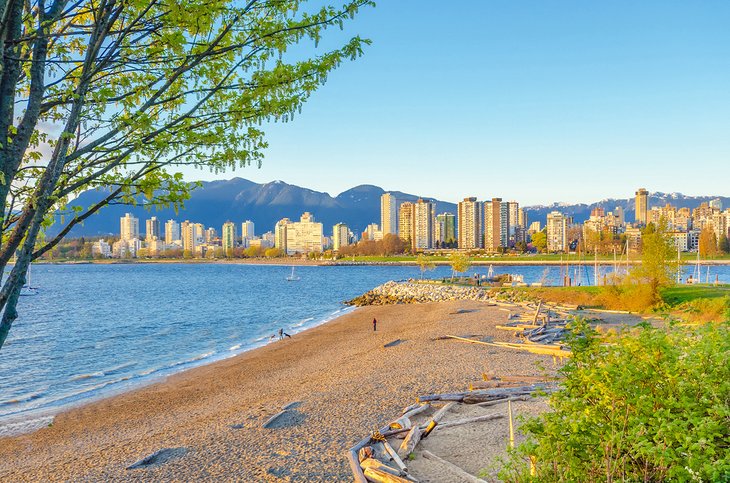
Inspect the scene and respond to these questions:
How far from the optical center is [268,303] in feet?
196

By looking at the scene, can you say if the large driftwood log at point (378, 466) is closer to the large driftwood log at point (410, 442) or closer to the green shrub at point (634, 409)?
the large driftwood log at point (410, 442)

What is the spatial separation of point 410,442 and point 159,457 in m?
5.16

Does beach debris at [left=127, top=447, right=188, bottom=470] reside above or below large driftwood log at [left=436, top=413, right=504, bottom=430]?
below

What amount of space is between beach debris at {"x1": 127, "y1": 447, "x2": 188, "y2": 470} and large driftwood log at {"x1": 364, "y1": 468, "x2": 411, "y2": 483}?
443 centimetres

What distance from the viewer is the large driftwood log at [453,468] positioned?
7117 millimetres

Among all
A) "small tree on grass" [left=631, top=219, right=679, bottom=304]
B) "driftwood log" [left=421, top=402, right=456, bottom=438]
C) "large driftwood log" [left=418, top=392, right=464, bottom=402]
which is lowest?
"large driftwood log" [left=418, top=392, right=464, bottom=402]

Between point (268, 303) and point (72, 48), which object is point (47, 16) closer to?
point (72, 48)

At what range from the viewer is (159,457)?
10141 millimetres

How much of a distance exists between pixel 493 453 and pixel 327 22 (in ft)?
22.9

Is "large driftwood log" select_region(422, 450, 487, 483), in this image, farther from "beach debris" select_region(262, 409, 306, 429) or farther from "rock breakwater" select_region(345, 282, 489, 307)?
"rock breakwater" select_region(345, 282, 489, 307)

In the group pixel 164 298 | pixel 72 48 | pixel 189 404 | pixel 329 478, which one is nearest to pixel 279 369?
pixel 189 404

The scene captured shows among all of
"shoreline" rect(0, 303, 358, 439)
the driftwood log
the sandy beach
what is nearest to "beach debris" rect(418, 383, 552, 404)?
the driftwood log

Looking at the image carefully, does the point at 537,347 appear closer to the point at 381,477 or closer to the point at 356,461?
the point at 356,461

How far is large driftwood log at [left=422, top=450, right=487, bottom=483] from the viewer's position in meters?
7.12
